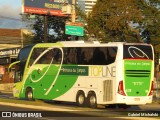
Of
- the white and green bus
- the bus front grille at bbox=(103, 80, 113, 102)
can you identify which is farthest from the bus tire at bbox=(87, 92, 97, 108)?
the bus front grille at bbox=(103, 80, 113, 102)

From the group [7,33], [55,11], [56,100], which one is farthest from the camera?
[7,33]

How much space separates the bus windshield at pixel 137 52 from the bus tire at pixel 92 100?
115 inches

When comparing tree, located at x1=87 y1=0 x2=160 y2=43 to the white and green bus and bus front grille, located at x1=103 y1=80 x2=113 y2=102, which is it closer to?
the white and green bus

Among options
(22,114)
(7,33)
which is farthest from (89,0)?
(22,114)

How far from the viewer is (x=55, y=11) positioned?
69250mm

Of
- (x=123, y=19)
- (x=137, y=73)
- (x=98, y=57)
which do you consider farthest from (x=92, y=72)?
(x=123, y=19)

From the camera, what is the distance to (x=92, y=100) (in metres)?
27.6

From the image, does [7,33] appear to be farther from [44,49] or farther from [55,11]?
[44,49]

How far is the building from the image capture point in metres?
63.2

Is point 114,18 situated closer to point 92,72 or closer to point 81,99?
point 81,99

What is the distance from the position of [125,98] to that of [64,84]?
4.61m

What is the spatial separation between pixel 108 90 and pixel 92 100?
1283 mm

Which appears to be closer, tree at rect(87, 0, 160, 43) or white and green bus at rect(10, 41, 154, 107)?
white and green bus at rect(10, 41, 154, 107)

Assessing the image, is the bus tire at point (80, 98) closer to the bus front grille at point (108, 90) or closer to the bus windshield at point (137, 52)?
the bus front grille at point (108, 90)
